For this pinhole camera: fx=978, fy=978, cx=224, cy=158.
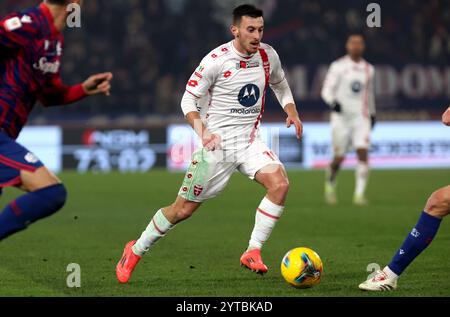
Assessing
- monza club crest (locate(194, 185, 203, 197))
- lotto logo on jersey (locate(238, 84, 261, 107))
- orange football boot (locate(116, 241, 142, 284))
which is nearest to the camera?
orange football boot (locate(116, 241, 142, 284))

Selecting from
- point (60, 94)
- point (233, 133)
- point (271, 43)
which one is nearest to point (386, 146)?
point (271, 43)

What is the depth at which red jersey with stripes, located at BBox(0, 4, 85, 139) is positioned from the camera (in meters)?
6.12

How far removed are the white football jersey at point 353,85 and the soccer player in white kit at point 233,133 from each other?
715 cm

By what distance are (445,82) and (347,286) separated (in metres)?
17.2

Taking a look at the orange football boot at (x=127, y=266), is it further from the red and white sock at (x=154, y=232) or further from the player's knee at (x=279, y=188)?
the player's knee at (x=279, y=188)

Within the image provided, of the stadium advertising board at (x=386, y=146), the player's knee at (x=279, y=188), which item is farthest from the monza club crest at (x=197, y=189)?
the stadium advertising board at (x=386, y=146)

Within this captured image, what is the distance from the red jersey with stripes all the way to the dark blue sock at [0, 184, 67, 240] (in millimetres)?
534

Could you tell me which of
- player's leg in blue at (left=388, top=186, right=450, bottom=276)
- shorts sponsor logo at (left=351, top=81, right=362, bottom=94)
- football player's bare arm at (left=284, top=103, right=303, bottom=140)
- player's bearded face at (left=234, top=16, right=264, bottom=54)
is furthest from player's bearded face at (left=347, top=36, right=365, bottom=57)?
player's leg in blue at (left=388, top=186, right=450, bottom=276)

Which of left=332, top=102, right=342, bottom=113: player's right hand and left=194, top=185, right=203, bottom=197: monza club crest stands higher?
left=194, top=185, right=203, bottom=197: monza club crest

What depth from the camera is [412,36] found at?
80.4 feet

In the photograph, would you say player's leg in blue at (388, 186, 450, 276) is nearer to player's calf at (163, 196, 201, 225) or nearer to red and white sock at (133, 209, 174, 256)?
player's calf at (163, 196, 201, 225)

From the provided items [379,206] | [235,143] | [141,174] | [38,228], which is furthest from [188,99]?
[141,174]

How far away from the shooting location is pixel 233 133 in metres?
7.86

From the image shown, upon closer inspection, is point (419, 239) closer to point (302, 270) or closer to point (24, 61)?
point (302, 270)
